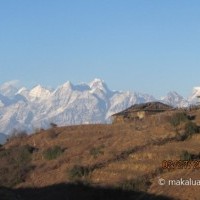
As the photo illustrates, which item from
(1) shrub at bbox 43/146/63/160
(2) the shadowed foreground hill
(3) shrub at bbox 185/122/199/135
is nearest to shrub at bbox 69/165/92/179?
(2) the shadowed foreground hill

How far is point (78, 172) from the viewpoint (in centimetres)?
6688

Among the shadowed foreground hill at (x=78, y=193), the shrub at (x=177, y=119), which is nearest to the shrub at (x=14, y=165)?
the shadowed foreground hill at (x=78, y=193)

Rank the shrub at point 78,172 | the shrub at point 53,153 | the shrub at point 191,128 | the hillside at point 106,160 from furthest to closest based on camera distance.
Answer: the shrub at point 53,153 < the shrub at point 191,128 < the shrub at point 78,172 < the hillside at point 106,160

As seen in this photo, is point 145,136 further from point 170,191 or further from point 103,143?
point 170,191

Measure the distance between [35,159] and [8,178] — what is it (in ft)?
24.4

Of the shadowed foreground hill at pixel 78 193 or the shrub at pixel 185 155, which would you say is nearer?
the shadowed foreground hill at pixel 78 193

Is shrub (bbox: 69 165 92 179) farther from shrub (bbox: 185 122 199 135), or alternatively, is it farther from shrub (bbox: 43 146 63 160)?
shrub (bbox: 43 146 63 160)

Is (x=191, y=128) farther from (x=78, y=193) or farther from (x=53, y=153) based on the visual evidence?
(x=53, y=153)

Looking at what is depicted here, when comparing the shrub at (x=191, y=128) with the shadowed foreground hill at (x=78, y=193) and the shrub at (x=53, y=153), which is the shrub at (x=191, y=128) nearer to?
the shadowed foreground hill at (x=78, y=193)

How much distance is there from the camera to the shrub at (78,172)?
66.6 metres

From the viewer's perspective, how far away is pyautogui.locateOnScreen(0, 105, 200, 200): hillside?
2277 inches

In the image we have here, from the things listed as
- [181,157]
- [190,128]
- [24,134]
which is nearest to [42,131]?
[24,134]

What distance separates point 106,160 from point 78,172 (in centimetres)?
444

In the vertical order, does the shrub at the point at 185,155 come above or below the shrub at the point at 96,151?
below
